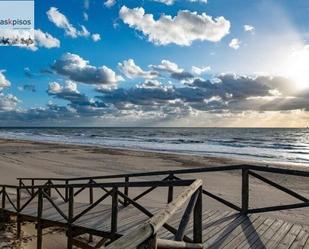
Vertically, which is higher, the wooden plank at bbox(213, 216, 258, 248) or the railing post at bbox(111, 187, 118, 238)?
the railing post at bbox(111, 187, 118, 238)

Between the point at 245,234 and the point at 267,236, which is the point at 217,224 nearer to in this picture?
the point at 245,234

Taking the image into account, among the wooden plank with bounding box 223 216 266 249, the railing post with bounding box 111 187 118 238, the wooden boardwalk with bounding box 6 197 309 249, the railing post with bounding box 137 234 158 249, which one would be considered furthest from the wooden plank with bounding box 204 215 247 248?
the railing post with bounding box 137 234 158 249

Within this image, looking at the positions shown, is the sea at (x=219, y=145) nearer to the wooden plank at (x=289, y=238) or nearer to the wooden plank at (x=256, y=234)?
the wooden plank at (x=256, y=234)

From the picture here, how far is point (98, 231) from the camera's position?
6.88m

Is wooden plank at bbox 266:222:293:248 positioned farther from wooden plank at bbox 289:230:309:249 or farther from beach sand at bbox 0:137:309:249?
beach sand at bbox 0:137:309:249

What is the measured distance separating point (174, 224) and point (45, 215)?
3.55m

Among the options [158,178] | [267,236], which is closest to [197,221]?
[267,236]

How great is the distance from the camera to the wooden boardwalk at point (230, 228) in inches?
233

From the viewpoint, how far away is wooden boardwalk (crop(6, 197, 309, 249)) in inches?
233

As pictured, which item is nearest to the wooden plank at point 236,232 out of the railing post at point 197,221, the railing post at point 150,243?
the railing post at point 197,221

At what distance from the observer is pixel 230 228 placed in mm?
6605

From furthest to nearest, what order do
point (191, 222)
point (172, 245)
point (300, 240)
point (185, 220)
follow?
point (191, 222), point (300, 240), point (185, 220), point (172, 245)

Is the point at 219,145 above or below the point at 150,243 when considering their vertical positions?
below

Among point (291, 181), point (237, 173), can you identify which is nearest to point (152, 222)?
point (291, 181)
